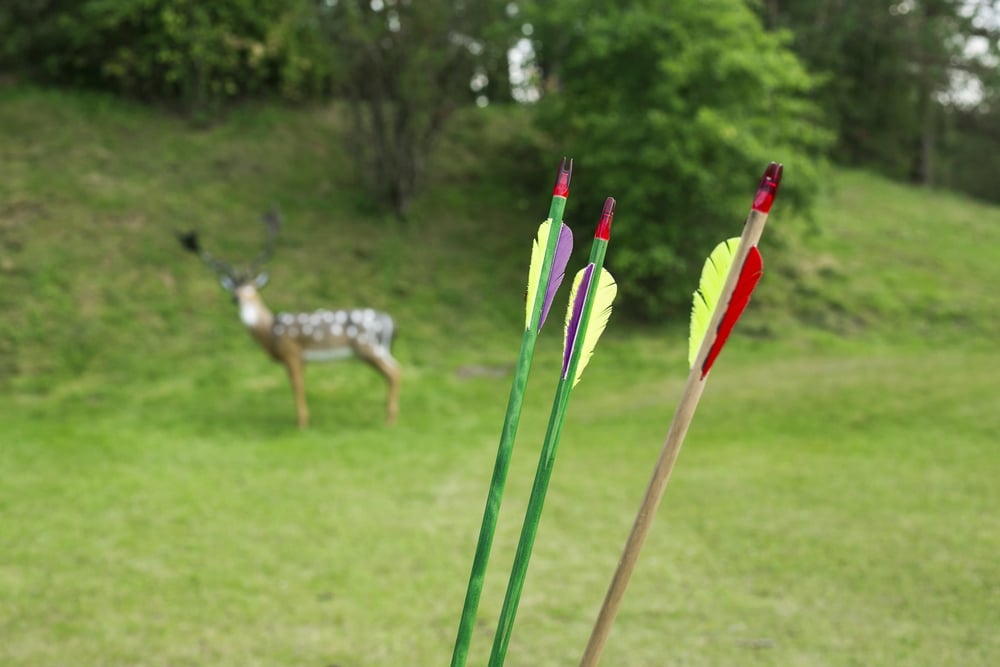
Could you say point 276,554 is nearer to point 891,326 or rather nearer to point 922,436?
point 922,436

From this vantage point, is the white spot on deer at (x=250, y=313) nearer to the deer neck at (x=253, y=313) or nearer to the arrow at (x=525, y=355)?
the deer neck at (x=253, y=313)

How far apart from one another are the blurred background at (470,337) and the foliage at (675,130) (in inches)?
2.0

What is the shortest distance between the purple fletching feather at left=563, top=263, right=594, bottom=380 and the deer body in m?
6.34

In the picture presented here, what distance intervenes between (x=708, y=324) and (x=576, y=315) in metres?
0.24

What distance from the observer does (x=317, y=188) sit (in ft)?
42.3

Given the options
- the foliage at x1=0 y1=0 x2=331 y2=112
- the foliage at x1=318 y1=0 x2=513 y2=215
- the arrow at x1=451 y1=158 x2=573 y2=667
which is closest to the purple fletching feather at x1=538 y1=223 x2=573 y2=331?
the arrow at x1=451 y1=158 x2=573 y2=667

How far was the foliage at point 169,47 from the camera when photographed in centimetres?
1265

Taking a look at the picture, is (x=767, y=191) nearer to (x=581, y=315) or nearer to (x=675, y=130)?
(x=581, y=315)

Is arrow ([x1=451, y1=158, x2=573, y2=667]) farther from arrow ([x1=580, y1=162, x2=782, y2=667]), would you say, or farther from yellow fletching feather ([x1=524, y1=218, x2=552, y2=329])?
arrow ([x1=580, y1=162, x2=782, y2=667])

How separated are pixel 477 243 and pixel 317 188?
7.57 ft

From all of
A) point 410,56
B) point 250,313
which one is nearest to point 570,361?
point 250,313

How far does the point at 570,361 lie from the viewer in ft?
5.07

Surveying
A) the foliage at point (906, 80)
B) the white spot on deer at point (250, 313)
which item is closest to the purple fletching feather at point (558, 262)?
the white spot on deer at point (250, 313)

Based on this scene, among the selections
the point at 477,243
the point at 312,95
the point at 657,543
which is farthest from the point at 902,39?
the point at 657,543
